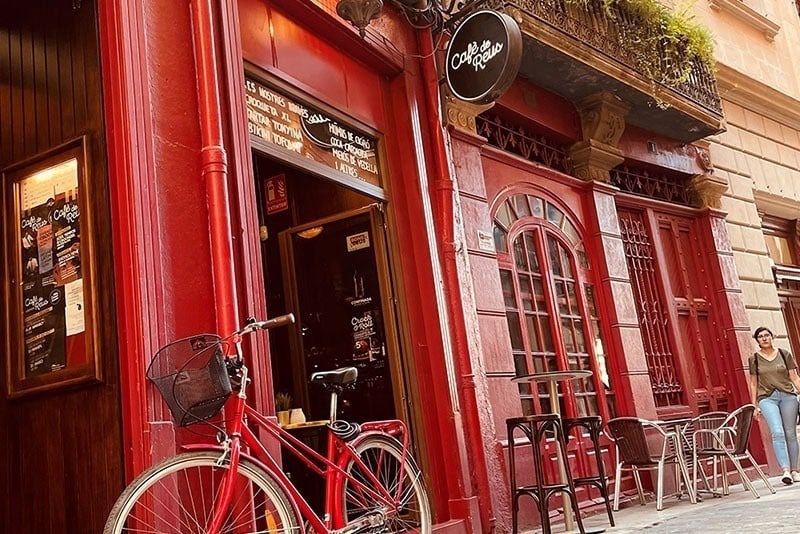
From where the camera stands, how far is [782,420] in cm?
879

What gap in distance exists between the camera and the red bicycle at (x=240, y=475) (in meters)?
3.30

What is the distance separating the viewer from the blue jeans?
859cm

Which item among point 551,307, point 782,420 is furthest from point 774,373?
point 551,307

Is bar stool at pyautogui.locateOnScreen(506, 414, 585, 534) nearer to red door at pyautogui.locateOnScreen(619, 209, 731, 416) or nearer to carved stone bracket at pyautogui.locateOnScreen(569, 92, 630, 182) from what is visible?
red door at pyautogui.locateOnScreen(619, 209, 731, 416)

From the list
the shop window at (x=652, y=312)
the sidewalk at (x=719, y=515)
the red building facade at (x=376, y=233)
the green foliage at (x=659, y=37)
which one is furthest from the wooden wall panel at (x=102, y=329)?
the shop window at (x=652, y=312)

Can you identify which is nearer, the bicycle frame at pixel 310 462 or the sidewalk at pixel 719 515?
the bicycle frame at pixel 310 462

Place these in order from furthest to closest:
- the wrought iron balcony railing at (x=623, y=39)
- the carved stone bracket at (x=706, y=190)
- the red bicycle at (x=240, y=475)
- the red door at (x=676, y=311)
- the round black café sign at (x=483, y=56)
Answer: the carved stone bracket at (x=706, y=190) → the red door at (x=676, y=311) → the wrought iron balcony railing at (x=623, y=39) → the round black café sign at (x=483, y=56) → the red bicycle at (x=240, y=475)

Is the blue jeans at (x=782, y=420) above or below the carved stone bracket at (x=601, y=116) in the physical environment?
below

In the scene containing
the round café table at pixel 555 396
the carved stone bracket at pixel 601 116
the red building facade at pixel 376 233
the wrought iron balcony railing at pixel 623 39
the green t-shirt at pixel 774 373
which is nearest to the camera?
the red building facade at pixel 376 233

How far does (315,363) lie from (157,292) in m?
3.18

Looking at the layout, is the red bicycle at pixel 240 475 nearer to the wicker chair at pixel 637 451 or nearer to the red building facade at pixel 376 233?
the red building facade at pixel 376 233

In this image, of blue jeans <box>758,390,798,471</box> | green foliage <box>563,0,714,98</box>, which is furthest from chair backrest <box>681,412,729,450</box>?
green foliage <box>563,0,714,98</box>

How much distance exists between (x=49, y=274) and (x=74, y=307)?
1.04 ft

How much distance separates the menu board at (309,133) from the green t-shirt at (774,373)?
5.03m
